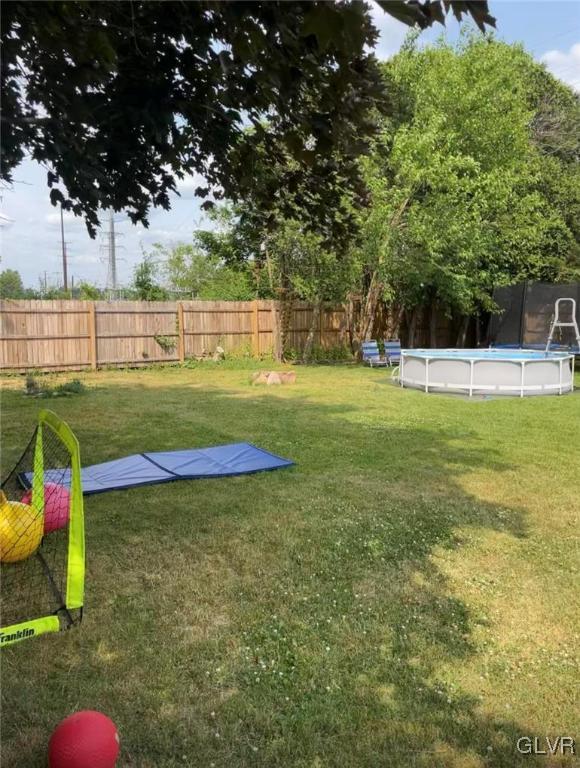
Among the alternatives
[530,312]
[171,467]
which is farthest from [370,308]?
[171,467]

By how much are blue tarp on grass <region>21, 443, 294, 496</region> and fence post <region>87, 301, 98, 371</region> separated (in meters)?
9.23

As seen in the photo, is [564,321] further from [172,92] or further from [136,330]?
[172,92]

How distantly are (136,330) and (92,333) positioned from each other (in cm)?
114

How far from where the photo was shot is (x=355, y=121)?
8.45 ft

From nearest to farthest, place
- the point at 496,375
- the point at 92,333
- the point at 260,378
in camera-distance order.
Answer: the point at 496,375
the point at 260,378
the point at 92,333

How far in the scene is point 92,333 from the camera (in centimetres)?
1395

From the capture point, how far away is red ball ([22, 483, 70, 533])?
339 centimetres

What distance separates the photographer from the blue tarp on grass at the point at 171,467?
4.48 m

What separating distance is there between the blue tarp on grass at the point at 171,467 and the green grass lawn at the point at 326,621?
17 centimetres

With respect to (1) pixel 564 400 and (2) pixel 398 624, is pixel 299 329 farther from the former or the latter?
(2) pixel 398 624

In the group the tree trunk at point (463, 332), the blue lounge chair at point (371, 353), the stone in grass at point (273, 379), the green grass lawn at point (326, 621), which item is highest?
the tree trunk at point (463, 332)

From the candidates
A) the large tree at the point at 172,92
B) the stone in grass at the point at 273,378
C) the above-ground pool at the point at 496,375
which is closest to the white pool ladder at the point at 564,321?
the above-ground pool at the point at 496,375

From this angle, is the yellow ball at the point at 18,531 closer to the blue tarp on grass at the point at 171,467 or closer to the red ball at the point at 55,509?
the red ball at the point at 55,509

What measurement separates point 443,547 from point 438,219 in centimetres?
1160
